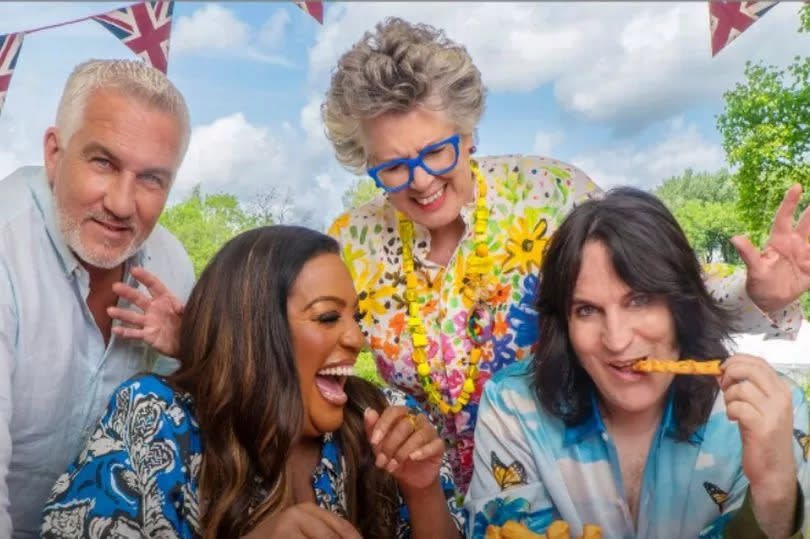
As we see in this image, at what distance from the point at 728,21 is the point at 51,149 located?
5.33 ft

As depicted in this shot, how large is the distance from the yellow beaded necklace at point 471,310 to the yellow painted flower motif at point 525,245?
5 cm

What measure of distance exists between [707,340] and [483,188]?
0.69 meters

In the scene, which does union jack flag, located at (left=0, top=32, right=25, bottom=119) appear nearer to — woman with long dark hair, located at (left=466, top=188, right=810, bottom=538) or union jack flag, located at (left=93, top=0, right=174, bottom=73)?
union jack flag, located at (left=93, top=0, right=174, bottom=73)

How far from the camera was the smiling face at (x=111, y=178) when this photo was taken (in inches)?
69.5

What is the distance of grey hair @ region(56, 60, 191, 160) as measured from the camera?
5.99 feet

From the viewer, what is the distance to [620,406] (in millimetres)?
1417

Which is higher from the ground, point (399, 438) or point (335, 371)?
point (335, 371)

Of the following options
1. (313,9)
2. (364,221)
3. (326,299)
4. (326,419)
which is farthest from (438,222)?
(313,9)

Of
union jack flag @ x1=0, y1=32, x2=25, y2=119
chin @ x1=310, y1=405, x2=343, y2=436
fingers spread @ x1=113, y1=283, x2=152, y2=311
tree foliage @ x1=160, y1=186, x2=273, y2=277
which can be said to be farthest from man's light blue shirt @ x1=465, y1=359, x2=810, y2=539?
tree foliage @ x1=160, y1=186, x2=273, y2=277

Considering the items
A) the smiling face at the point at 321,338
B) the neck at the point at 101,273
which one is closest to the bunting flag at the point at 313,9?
the neck at the point at 101,273

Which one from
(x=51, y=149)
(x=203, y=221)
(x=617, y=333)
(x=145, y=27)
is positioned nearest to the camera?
(x=617, y=333)

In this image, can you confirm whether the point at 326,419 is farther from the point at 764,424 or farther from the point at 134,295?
the point at 764,424

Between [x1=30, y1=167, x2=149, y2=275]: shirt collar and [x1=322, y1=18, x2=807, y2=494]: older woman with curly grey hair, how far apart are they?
594mm

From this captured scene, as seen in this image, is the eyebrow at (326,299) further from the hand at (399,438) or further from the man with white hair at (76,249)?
the man with white hair at (76,249)
